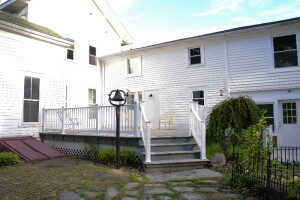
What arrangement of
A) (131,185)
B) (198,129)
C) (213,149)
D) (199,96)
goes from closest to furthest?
Result: (131,185) < (198,129) < (213,149) < (199,96)

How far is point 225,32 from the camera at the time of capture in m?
10.4

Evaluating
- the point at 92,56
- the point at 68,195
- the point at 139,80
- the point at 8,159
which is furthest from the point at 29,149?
the point at 92,56

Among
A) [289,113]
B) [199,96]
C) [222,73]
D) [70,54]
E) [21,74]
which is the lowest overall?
[289,113]

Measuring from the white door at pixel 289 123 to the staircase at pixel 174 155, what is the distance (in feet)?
15.3

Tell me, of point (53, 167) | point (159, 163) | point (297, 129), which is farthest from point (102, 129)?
point (297, 129)

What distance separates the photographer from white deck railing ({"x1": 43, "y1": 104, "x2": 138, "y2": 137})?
7.07 meters

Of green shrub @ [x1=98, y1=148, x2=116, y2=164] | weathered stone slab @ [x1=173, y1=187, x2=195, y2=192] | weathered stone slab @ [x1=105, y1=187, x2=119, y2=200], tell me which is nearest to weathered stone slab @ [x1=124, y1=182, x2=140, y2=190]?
weathered stone slab @ [x1=105, y1=187, x2=119, y2=200]

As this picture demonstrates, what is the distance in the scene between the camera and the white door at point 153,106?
41.0 ft

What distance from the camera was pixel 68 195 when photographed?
4.11 metres

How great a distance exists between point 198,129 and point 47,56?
24.0ft

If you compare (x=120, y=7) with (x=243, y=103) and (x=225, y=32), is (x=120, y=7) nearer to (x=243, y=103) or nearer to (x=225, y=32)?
(x=225, y=32)

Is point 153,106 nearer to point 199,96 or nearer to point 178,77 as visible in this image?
point 178,77

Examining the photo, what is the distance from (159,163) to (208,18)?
50.0 feet

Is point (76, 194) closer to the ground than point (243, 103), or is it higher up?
closer to the ground
